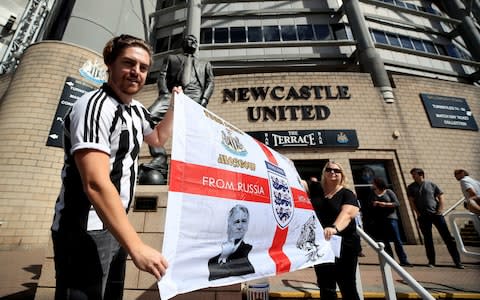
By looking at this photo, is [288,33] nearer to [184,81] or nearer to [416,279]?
[184,81]

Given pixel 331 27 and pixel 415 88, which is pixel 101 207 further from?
Answer: pixel 331 27

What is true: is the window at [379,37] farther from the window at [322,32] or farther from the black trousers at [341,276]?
the black trousers at [341,276]

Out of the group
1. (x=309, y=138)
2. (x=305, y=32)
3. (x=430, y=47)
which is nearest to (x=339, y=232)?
(x=309, y=138)

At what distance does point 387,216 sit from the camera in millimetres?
4785

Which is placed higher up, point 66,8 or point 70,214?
point 66,8

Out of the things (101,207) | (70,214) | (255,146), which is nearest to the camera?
(101,207)

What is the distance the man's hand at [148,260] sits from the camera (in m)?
0.79

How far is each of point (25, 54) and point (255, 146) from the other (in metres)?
12.2

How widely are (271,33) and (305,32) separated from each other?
2.19 m

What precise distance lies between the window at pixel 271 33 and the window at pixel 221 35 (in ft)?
8.17

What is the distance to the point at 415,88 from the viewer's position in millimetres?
10984

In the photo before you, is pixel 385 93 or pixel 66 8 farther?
pixel 66 8

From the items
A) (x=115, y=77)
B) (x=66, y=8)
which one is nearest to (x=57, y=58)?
(x=66, y=8)

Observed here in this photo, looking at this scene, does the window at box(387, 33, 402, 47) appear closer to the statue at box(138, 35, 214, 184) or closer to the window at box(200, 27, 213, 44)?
the window at box(200, 27, 213, 44)
